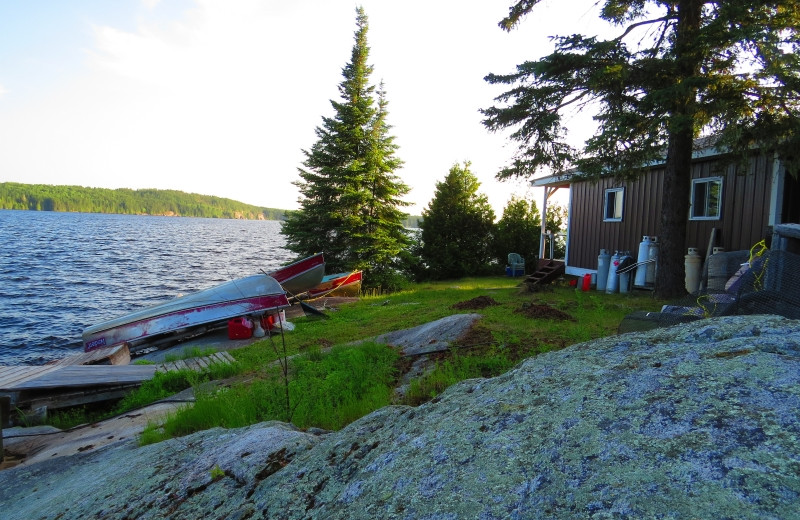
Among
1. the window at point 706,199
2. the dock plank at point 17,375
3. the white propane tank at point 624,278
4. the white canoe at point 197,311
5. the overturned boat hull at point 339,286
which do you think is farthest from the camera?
the overturned boat hull at point 339,286

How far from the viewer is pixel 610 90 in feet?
33.3

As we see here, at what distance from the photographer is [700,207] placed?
43.8 ft

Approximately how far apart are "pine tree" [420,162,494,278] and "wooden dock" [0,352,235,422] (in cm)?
1925

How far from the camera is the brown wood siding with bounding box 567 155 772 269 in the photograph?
38.0ft

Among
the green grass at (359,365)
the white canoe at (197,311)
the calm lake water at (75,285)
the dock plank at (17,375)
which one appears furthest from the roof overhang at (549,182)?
the dock plank at (17,375)

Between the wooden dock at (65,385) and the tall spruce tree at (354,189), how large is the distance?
14.4 metres

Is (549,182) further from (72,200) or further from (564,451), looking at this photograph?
(72,200)

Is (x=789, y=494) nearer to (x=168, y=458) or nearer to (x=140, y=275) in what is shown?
(x=168, y=458)

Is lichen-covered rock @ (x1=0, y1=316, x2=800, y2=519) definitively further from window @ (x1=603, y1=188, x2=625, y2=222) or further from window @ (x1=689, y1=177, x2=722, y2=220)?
window @ (x1=603, y1=188, x2=625, y2=222)

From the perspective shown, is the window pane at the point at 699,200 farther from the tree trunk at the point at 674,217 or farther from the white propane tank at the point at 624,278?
the tree trunk at the point at 674,217

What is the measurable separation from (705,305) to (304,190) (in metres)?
20.8

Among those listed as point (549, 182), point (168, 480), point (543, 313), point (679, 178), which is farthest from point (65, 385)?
point (549, 182)

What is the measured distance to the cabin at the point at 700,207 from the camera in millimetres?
11148

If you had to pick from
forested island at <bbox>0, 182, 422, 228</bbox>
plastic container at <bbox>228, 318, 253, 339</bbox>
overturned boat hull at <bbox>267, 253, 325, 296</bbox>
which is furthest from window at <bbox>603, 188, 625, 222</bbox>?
forested island at <bbox>0, 182, 422, 228</bbox>
